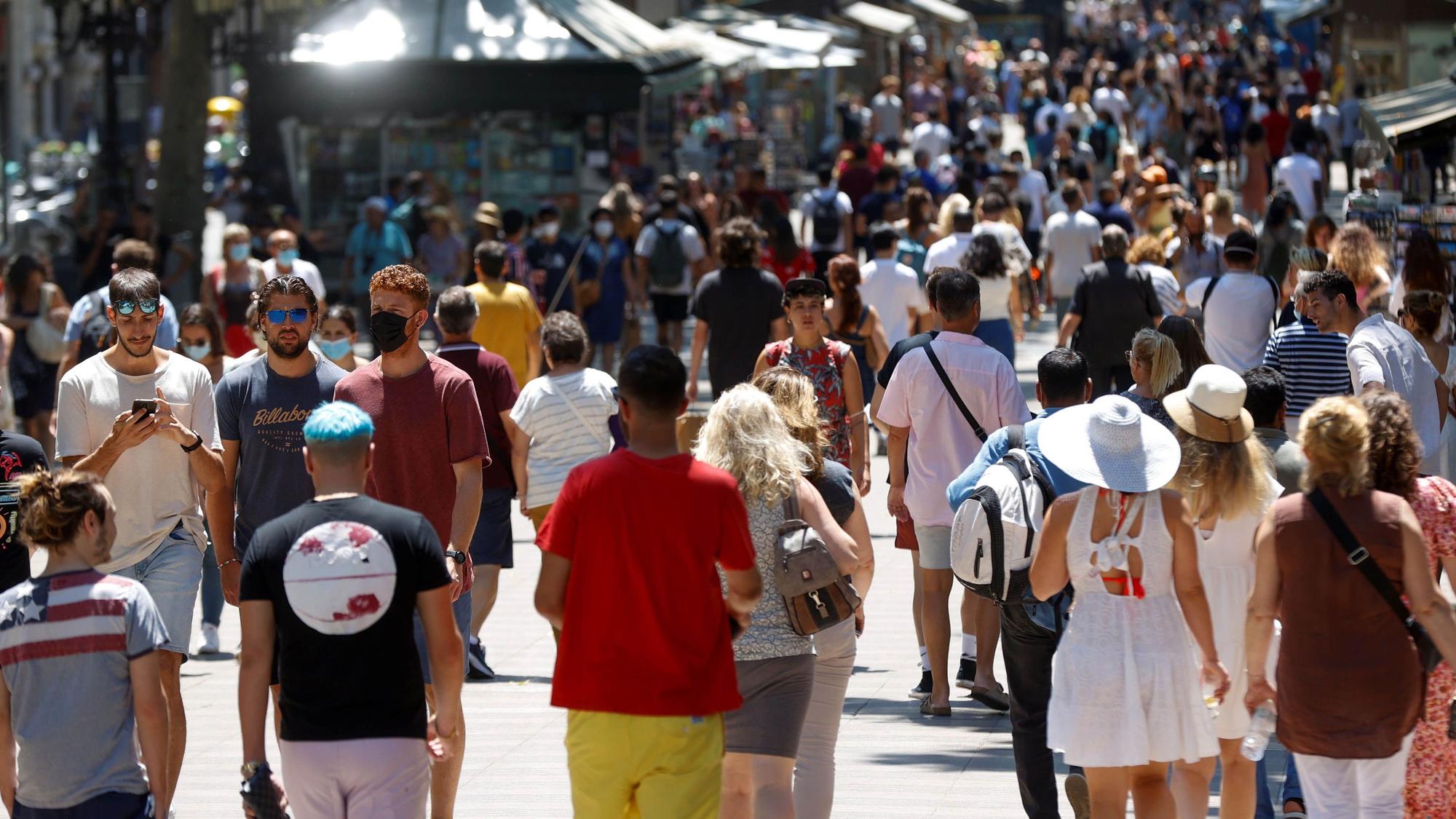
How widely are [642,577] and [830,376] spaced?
4294mm

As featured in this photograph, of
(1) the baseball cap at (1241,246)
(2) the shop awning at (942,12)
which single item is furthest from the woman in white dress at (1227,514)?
(2) the shop awning at (942,12)

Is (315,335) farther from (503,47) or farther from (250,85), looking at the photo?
(250,85)

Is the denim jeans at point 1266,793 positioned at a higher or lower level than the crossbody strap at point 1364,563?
lower

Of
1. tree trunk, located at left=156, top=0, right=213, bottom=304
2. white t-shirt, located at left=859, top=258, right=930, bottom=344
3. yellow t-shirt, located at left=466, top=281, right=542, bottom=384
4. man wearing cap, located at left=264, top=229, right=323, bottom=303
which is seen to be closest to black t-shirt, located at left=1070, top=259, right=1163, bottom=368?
white t-shirt, located at left=859, top=258, right=930, bottom=344

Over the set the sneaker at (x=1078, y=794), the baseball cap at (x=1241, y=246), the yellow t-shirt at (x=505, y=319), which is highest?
the baseball cap at (x=1241, y=246)

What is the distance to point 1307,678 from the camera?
5.46 m

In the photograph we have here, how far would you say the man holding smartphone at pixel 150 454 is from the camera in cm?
661

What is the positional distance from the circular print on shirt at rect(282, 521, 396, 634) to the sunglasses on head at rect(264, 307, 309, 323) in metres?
1.91

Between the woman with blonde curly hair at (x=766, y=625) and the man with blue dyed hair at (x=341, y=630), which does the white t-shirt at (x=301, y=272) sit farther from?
the man with blue dyed hair at (x=341, y=630)

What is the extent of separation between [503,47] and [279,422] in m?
14.5

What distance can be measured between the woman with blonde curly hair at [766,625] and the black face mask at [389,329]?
125 centimetres

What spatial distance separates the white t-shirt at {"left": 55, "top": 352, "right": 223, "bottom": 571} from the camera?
663cm

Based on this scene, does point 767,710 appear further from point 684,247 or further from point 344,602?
point 684,247

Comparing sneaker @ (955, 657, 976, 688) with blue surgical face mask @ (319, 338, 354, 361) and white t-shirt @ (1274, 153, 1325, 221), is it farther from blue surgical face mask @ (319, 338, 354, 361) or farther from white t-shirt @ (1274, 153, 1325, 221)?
white t-shirt @ (1274, 153, 1325, 221)
